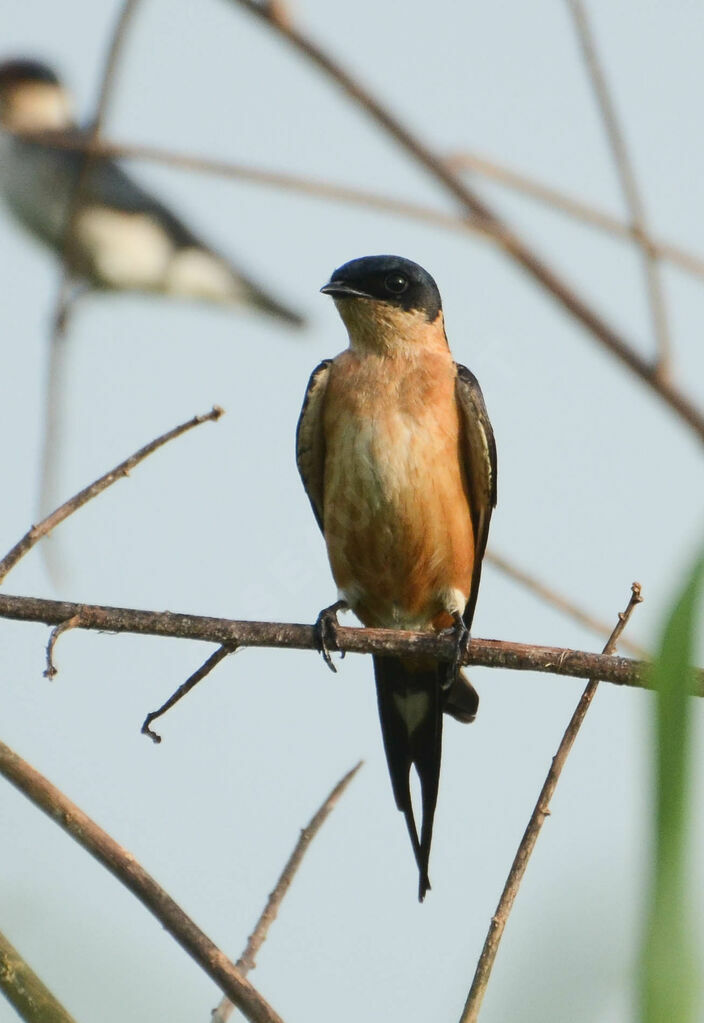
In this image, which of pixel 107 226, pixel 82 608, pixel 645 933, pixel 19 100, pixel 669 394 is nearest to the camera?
pixel 645 933

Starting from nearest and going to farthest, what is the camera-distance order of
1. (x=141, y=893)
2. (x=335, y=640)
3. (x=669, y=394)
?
(x=669, y=394) < (x=141, y=893) < (x=335, y=640)

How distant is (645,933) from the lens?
0.81 metres

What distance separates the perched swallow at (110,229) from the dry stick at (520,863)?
4.03ft

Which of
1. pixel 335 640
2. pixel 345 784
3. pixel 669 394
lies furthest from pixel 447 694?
pixel 669 394

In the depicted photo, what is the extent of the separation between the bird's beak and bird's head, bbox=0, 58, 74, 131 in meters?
1.55

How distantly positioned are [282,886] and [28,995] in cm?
155

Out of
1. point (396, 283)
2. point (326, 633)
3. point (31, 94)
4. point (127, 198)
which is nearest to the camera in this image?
point (127, 198)

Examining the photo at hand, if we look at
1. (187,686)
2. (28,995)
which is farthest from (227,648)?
(28,995)

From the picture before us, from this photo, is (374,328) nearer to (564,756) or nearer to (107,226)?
(107,226)

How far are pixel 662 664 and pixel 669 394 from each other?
12.2 inches

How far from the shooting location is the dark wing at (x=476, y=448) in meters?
6.12

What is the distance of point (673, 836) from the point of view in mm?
Result: 831

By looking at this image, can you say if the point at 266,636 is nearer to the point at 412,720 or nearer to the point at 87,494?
the point at 87,494

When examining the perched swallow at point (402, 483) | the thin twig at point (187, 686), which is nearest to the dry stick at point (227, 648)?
the thin twig at point (187, 686)
